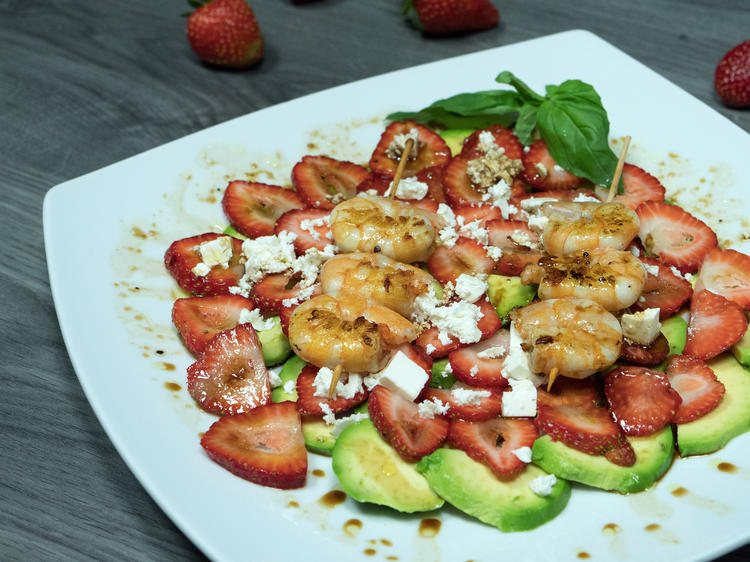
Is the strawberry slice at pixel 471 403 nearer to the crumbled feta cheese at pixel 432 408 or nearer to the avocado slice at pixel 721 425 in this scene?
the crumbled feta cheese at pixel 432 408

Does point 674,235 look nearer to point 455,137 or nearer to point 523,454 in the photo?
point 455,137

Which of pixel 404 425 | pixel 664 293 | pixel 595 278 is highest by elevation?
pixel 595 278

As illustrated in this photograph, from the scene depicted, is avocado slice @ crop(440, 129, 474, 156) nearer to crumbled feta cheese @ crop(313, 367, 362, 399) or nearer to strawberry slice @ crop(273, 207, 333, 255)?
strawberry slice @ crop(273, 207, 333, 255)

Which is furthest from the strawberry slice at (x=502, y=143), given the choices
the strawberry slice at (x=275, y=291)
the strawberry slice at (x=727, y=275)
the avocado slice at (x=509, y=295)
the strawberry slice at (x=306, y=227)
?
the strawberry slice at (x=275, y=291)

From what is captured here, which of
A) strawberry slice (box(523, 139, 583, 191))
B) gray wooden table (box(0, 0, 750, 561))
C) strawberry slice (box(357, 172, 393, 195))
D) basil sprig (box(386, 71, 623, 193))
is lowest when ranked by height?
gray wooden table (box(0, 0, 750, 561))

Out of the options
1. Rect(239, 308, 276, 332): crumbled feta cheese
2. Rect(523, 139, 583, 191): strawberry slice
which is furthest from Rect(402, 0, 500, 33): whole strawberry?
Rect(239, 308, 276, 332): crumbled feta cheese

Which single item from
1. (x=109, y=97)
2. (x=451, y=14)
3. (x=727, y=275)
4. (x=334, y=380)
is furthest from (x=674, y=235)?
(x=109, y=97)
